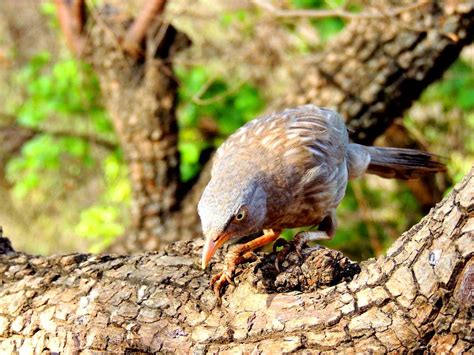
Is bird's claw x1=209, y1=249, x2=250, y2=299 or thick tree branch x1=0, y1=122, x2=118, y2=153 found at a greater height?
bird's claw x1=209, y1=249, x2=250, y2=299

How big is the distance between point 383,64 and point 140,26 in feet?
6.26

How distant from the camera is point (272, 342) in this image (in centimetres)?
249

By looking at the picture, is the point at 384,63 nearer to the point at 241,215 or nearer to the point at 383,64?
the point at 383,64

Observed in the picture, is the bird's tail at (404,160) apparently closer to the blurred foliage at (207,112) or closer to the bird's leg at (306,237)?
the bird's leg at (306,237)

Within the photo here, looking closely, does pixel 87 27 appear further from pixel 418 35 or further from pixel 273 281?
pixel 273 281

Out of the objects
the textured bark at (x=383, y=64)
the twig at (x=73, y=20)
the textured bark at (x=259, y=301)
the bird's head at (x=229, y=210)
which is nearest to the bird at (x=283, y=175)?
the bird's head at (x=229, y=210)

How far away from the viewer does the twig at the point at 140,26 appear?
5.52 meters

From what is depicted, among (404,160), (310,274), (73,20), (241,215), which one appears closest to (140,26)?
(73,20)

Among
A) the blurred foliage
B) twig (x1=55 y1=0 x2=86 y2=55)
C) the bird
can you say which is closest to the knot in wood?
the bird

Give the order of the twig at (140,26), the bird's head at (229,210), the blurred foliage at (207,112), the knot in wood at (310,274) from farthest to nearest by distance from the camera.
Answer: the blurred foliage at (207,112)
the twig at (140,26)
the bird's head at (229,210)
the knot in wood at (310,274)

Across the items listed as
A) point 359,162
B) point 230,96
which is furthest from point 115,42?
point 359,162

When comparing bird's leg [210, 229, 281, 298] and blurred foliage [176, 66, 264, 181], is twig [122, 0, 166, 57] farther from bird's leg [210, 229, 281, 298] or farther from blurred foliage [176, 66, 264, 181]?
bird's leg [210, 229, 281, 298]

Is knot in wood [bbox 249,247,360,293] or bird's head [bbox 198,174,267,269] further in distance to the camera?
bird's head [bbox 198,174,267,269]

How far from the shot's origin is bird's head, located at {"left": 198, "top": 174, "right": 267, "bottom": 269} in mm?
2957
